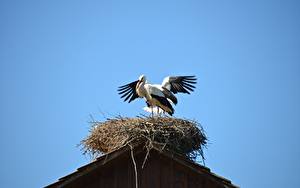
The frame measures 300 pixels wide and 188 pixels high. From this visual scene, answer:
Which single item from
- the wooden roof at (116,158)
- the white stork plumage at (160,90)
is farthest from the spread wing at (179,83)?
the wooden roof at (116,158)

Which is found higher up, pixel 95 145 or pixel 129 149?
pixel 95 145

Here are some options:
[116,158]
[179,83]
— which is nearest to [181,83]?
[179,83]

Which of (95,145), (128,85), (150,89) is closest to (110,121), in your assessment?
(95,145)

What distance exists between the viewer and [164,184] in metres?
9.41

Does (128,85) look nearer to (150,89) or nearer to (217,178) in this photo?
(150,89)

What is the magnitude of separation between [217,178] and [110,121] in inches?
112

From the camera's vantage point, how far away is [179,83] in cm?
1443

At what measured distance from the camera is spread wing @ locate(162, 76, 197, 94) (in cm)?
1434

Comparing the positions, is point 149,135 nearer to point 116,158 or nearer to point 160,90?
point 116,158

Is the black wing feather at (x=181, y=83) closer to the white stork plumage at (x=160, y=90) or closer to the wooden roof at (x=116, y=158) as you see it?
the white stork plumage at (x=160, y=90)

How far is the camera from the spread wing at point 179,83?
47.1ft

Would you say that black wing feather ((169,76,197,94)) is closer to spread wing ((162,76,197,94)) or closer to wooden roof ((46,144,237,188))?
spread wing ((162,76,197,94))

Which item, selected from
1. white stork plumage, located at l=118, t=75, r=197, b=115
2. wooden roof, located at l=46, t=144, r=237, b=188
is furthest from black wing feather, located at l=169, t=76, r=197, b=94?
wooden roof, located at l=46, t=144, r=237, b=188

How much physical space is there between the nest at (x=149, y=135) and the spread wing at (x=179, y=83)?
3.32 meters
